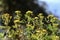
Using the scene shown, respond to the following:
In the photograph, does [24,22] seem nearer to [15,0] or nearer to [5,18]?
[5,18]

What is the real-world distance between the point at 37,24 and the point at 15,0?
5.81 meters

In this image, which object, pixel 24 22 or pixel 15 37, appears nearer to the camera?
pixel 15 37

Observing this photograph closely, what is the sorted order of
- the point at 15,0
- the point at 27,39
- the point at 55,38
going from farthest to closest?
1. the point at 15,0
2. the point at 27,39
3. the point at 55,38

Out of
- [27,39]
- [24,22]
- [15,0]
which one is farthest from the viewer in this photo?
[15,0]

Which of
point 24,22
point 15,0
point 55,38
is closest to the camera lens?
point 55,38

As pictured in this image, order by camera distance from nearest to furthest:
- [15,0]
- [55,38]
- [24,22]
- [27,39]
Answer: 1. [55,38]
2. [27,39]
3. [24,22]
4. [15,0]

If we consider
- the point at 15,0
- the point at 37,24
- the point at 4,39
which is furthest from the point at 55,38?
the point at 15,0

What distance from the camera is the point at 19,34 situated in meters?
1.93

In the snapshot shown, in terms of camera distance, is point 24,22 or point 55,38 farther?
point 24,22

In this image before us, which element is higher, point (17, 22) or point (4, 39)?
point (17, 22)

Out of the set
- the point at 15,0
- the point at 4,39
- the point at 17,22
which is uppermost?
the point at 15,0

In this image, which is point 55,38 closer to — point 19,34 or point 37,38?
point 37,38

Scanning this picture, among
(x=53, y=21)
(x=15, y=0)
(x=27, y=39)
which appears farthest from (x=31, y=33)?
(x=15, y=0)

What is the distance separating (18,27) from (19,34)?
0.23 feet
